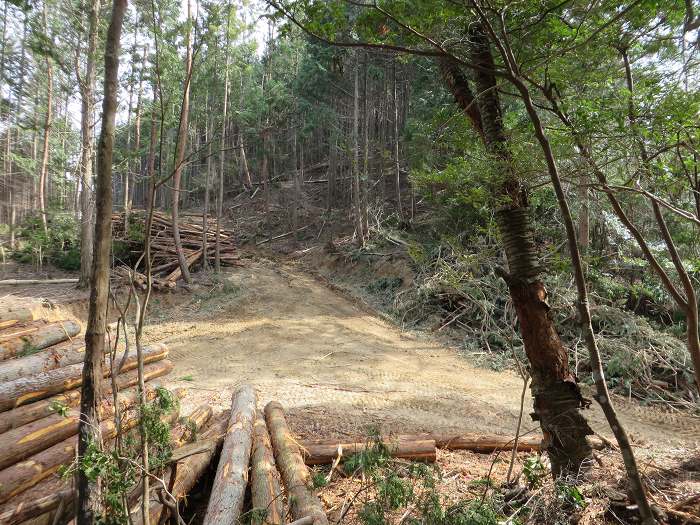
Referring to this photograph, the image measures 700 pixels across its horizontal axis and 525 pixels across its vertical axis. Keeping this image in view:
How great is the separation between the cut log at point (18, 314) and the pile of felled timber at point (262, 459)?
3.00 meters

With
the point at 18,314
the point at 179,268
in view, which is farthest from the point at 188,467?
the point at 179,268

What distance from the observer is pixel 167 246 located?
15.8 m

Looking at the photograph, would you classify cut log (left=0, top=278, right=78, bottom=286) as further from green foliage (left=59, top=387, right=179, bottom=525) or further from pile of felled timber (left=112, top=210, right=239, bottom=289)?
green foliage (left=59, top=387, right=179, bottom=525)

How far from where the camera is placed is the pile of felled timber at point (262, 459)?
288 cm

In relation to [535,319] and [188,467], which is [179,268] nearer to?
[188,467]

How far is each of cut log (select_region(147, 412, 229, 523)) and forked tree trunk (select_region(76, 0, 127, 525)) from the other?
67 centimetres

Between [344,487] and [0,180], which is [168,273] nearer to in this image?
[344,487]

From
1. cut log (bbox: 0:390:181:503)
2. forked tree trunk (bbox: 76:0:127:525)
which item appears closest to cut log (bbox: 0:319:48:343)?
cut log (bbox: 0:390:181:503)

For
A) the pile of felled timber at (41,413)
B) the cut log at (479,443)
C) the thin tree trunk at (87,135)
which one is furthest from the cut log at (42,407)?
the thin tree trunk at (87,135)

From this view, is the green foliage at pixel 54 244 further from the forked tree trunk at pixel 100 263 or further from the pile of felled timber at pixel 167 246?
the forked tree trunk at pixel 100 263

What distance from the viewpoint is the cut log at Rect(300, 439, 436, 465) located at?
4.22 m

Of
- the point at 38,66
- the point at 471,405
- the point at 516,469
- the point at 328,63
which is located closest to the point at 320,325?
the point at 471,405

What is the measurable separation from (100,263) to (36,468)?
6.42ft

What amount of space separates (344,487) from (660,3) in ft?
16.5
